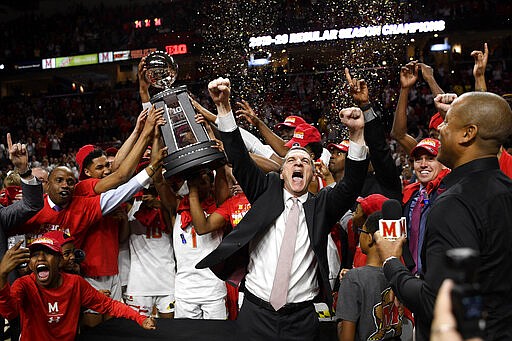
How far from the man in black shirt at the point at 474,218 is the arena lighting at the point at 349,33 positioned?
12021 mm

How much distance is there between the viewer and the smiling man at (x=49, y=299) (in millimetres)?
3346

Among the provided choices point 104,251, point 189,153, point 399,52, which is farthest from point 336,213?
point 399,52

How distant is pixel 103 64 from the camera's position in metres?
23.6

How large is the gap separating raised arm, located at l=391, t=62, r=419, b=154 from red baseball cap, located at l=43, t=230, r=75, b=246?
2190mm

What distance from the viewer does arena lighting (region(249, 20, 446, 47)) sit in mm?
13945

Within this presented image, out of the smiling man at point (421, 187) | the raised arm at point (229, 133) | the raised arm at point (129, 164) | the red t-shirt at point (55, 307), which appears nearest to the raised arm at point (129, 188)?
the raised arm at point (129, 164)

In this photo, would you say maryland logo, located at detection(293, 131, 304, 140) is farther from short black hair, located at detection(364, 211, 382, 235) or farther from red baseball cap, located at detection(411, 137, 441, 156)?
short black hair, located at detection(364, 211, 382, 235)

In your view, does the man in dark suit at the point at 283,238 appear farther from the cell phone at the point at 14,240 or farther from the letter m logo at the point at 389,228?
the cell phone at the point at 14,240

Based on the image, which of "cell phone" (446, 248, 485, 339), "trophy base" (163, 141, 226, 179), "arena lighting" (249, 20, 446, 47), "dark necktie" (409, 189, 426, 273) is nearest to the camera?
"cell phone" (446, 248, 485, 339)

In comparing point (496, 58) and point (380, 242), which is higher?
point (496, 58)

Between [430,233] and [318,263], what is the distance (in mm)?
1019

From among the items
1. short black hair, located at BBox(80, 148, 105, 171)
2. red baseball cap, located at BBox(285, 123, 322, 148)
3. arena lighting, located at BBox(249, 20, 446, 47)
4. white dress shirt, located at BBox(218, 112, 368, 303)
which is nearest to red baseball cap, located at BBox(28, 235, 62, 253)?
short black hair, located at BBox(80, 148, 105, 171)

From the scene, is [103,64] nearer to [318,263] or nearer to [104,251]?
[104,251]

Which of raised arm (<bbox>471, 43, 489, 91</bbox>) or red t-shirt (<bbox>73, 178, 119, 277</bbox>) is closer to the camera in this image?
raised arm (<bbox>471, 43, 489, 91</bbox>)
